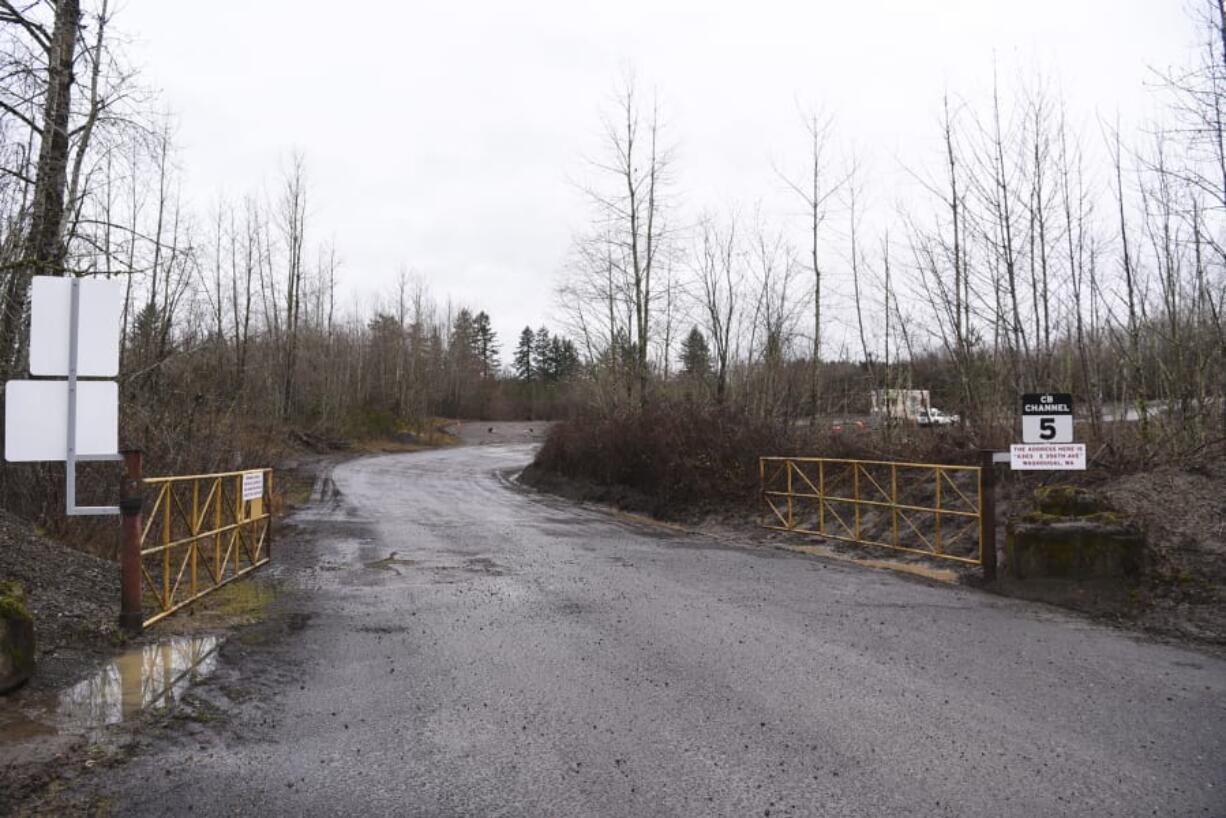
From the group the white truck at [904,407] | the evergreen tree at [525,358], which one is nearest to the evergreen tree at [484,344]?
the evergreen tree at [525,358]

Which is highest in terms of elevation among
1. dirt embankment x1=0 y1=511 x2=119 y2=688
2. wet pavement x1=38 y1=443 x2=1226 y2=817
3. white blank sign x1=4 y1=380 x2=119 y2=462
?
white blank sign x1=4 y1=380 x2=119 y2=462

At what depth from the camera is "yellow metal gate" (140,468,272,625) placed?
25.9ft

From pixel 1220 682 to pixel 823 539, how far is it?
29.6 feet

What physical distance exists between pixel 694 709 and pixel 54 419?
18.4 ft

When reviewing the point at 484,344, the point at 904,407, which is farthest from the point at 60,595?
the point at 484,344

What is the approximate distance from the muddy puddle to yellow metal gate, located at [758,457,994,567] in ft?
29.7

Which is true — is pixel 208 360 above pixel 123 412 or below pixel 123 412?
above

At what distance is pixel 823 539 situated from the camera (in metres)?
15.1

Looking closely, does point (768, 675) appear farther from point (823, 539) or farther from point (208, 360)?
point (208, 360)

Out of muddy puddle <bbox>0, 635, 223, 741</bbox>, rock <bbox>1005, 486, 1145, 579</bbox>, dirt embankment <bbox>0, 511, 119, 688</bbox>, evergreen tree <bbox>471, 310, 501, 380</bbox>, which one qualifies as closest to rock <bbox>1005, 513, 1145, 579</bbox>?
rock <bbox>1005, 486, 1145, 579</bbox>

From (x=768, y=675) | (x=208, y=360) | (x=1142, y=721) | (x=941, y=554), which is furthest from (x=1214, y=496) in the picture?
(x=208, y=360)

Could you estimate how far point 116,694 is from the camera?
547 centimetres

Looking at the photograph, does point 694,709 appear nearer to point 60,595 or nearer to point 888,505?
point 60,595

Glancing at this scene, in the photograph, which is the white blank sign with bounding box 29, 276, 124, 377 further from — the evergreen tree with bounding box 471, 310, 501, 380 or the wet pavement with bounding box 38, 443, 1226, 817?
the evergreen tree with bounding box 471, 310, 501, 380
